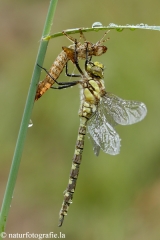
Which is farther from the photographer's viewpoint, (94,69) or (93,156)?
(93,156)

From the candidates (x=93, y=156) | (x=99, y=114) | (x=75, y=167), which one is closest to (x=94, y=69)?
(x=99, y=114)

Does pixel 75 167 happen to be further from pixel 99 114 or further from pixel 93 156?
pixel 93 156

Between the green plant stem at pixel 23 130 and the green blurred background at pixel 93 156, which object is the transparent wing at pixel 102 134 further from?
the green blurred background at pixel 93 156

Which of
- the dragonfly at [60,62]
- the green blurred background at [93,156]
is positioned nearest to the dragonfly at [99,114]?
the dragonfly at [60,62]

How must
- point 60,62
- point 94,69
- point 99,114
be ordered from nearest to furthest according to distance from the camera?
point 60,62
point 94,69
point 99,114

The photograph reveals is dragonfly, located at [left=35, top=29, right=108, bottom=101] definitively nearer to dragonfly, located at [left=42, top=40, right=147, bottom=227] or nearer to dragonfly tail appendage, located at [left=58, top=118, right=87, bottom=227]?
dragonfly, located at [left=42, top=40, right=147, bottom=227]
